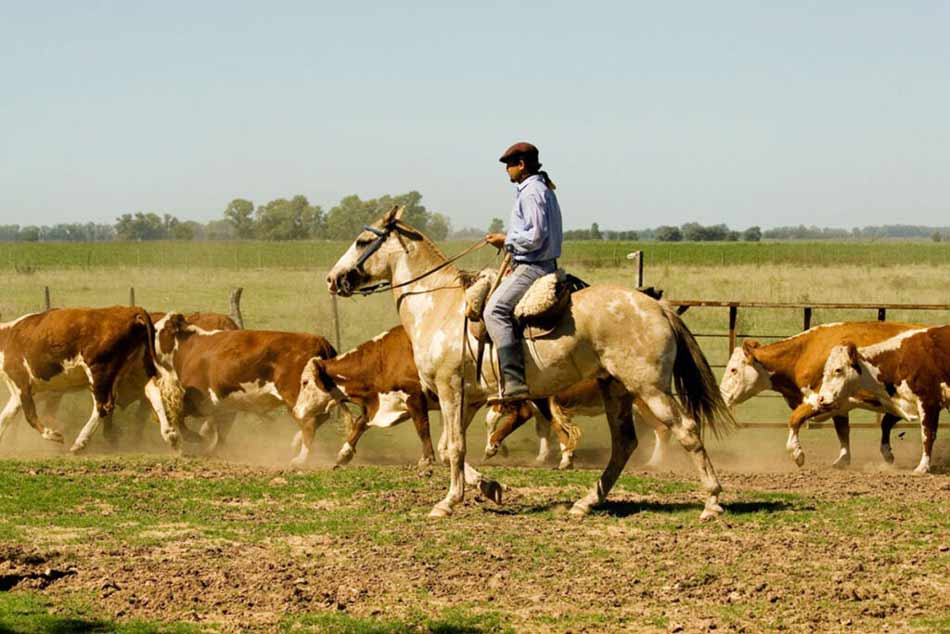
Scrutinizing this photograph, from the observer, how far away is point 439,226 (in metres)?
35.1

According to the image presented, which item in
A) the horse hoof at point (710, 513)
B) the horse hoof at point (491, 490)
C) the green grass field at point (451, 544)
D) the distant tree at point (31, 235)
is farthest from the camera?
the distant tree at point (31, 235)

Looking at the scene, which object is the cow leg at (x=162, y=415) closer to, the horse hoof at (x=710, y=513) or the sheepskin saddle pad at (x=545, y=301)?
the sheepskin saddle pad at (x=545, y=301)

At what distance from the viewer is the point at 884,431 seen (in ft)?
46.0

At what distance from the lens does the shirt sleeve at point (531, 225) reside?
9586mm

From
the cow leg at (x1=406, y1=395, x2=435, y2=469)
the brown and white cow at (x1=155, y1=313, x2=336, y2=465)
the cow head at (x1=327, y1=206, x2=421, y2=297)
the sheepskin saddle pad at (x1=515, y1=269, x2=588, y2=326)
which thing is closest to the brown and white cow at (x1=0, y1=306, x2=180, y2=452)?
the brown and white cow at (x1=155, y1=313, x2=336, y2=465)

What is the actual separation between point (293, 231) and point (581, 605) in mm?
59019

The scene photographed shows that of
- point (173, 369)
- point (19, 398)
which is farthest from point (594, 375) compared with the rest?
point (19, 398)

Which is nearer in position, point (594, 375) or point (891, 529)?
point (891, 529)

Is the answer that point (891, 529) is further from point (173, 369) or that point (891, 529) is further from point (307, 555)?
point (173, 369)

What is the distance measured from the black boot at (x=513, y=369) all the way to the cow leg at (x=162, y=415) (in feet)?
19.3

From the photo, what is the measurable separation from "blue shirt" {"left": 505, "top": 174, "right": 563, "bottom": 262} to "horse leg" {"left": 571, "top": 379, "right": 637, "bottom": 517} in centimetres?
125

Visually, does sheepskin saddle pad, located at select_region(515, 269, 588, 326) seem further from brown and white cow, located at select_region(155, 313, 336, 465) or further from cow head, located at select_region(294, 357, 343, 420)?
brown and white cow, located at select_region(155, 313, 336, 465)

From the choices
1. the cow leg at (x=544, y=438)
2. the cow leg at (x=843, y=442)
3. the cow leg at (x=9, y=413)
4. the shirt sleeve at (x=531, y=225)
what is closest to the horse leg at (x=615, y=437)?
the shirt sleeve at (x=531, y=225)

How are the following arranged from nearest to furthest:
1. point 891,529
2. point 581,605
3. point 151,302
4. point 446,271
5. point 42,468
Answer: point 581,605 → point 891,529 → point 446,271 → point 42,468 → point 151,302
